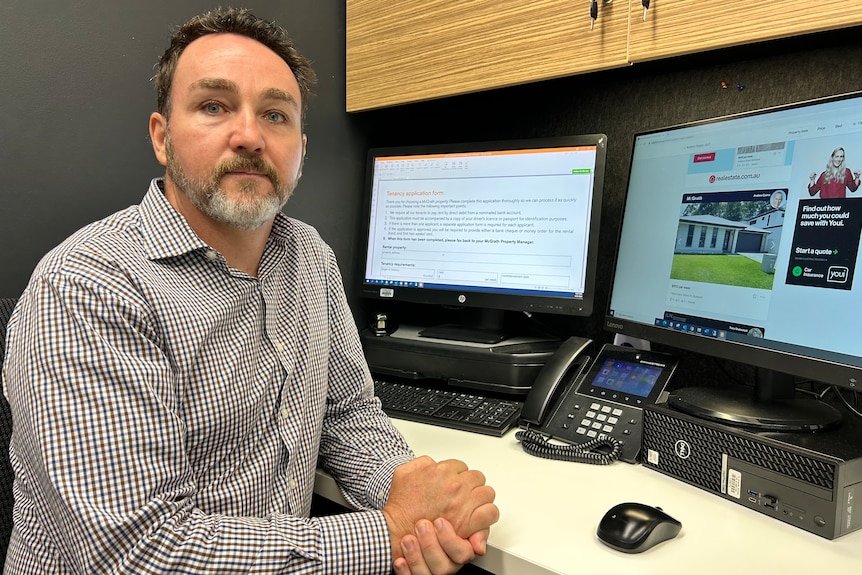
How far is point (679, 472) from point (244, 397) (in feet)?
1.83

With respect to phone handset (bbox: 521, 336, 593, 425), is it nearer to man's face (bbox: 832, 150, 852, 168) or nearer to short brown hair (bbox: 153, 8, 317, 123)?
man's face (bbox: 832, 150, 852, 168)

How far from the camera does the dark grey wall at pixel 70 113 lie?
1.01 m

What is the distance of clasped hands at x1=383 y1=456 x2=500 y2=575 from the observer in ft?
2.33

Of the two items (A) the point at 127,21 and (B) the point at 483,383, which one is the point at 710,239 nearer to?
(B) the point at 483,383

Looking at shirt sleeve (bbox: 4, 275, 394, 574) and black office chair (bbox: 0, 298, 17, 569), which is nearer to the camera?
shirt sleeve (bbox: 4, 275, 394, 574)

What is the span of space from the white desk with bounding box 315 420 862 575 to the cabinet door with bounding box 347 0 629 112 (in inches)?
24.9

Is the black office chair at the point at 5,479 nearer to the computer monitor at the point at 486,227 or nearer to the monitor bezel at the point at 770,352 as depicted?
the computer monitor at the point at 486,227

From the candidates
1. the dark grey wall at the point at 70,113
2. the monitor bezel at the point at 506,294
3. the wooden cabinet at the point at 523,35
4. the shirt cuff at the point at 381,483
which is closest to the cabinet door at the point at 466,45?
the wooden cabinet at the point at 523,35

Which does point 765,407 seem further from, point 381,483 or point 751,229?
point 381,483

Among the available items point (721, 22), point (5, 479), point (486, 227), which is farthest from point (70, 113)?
point (721, 22)

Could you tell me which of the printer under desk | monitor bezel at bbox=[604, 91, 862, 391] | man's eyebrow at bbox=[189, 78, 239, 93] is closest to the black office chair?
man's eyebrow at bbox=[189, 78, 239, 93]

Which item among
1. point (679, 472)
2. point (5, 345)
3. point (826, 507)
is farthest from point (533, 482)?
point (5, 345)

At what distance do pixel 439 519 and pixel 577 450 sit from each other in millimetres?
261

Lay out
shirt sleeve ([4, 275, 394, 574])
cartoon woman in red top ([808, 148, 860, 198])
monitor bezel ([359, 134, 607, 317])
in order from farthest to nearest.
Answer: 1. monitor bezel ([359, 134, 607, 317])
2. cartoon woman in red top ([808, 148, 860, 198])
3. shirt sleeve ([4, 275, 394, 574])
